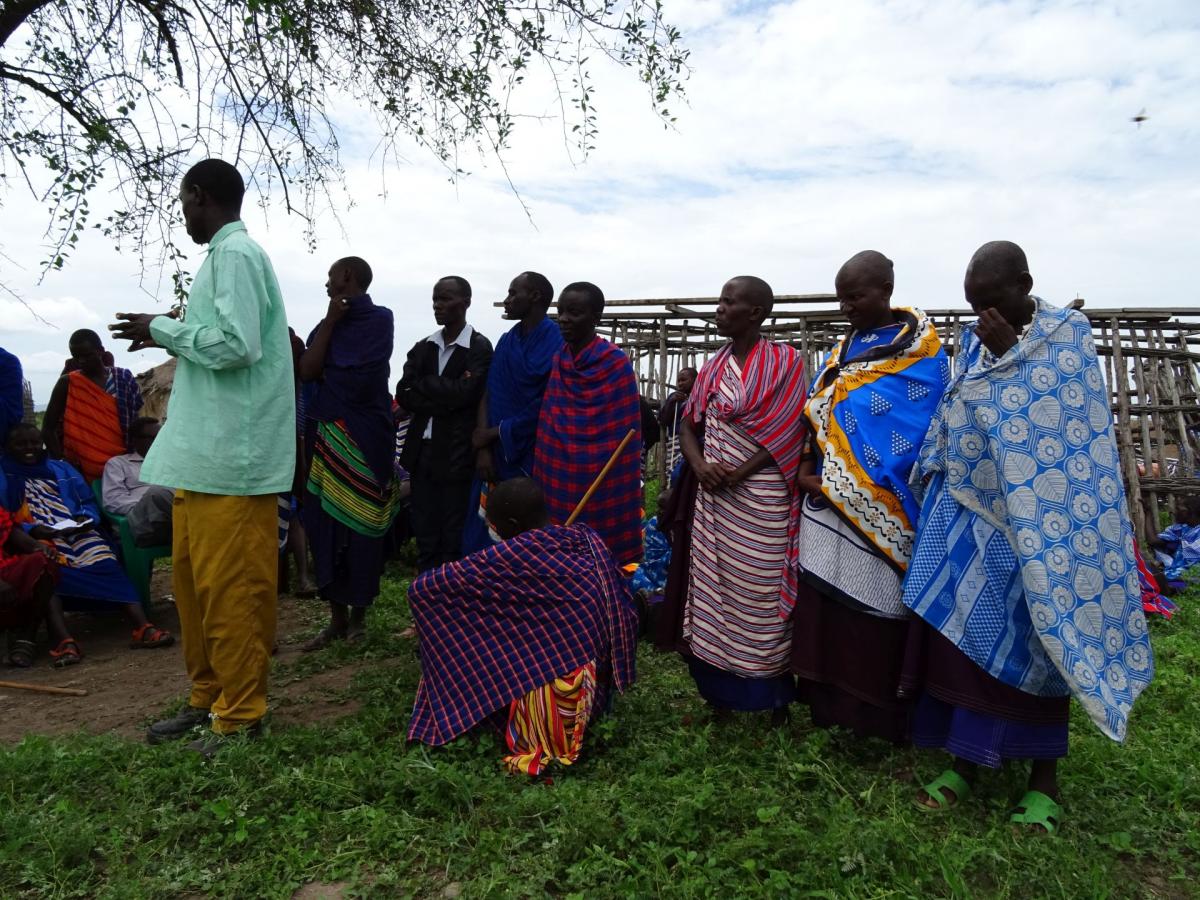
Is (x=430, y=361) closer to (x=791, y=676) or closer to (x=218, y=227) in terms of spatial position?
(x=218, y=227)

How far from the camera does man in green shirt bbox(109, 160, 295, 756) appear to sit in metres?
3.26

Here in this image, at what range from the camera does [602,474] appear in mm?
4109

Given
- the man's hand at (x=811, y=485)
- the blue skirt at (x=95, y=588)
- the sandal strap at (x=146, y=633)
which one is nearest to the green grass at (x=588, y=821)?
the man's hand at (x=811, y=485)

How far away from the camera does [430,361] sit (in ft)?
15.9

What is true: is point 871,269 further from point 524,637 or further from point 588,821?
point 588,821

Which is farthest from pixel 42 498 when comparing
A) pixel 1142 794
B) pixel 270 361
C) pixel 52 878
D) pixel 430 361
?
pixel 1142 794

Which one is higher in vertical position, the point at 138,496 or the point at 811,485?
the point at 811,485

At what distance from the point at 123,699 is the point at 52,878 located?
197cm

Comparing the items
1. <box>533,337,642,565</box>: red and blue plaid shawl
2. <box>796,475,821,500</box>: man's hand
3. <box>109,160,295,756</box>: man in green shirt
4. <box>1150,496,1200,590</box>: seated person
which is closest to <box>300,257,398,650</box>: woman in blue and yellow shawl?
<box>533,337,642,565</box>: red and blue plaid shawl

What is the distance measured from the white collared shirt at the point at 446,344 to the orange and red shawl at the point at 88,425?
275cm

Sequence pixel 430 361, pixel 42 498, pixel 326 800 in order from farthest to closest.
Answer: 1. pixel 42 498
2. pixel 430 361
3. pixel 326 800

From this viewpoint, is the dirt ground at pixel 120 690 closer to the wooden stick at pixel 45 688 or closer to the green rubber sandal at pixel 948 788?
the wooden stick at pixel 45 688

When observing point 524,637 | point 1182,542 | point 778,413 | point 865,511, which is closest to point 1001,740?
point 865,511

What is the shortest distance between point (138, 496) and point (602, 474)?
357cm
